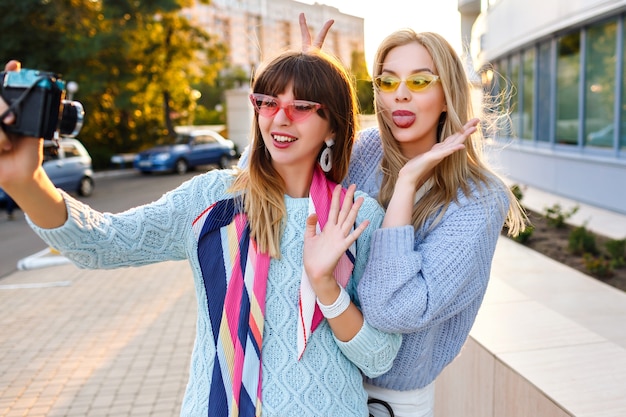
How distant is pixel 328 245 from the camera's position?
1.66m

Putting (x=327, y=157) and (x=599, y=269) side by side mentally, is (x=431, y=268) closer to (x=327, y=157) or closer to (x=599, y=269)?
(x=327, y=157)

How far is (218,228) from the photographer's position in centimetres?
179

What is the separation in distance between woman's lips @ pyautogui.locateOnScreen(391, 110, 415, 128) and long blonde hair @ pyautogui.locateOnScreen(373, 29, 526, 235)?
52 millimetres

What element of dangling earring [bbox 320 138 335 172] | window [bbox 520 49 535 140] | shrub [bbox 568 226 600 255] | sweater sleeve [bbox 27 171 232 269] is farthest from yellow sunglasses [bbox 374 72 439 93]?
window [bbox 520 49 535 140]

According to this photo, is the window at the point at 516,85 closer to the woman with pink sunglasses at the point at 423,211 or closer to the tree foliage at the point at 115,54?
the tree foliage at the point at 115,54

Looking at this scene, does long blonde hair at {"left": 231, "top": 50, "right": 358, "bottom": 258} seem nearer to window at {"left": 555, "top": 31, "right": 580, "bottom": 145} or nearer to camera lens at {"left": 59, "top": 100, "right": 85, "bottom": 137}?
camera lens at {"left": 59, "top": 100, "right": 85, "bottom": 137}

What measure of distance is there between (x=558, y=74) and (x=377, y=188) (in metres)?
13.7

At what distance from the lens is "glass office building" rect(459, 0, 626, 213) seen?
1107 centimetres

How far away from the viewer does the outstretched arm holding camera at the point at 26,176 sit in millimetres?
1327

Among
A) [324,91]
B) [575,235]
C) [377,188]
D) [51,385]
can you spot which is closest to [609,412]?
[377,188]

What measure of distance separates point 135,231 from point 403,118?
918 mm

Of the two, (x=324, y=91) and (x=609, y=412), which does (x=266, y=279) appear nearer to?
(x=324, y=91)

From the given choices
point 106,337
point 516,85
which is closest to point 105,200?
point 106,337

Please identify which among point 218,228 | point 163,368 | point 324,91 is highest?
point 324,91
